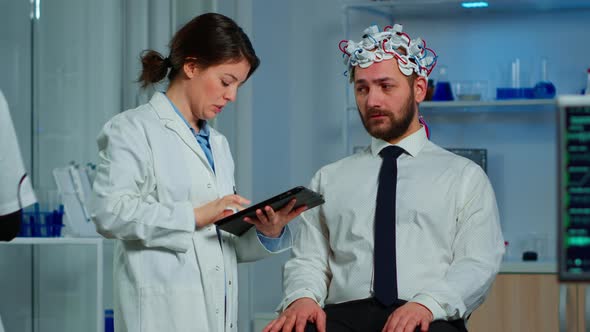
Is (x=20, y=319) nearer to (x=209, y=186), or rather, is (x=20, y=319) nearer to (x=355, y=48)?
(x=209, y=186)

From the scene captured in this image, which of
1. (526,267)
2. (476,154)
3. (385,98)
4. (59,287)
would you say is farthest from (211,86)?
(476,154)

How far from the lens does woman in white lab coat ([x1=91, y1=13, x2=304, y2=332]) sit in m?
2.08

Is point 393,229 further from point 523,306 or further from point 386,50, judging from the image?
point 523,306

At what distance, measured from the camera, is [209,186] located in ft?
7.31

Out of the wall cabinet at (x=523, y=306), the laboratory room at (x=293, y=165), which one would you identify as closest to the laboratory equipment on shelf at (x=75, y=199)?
the laboratory room at (x=293, y=165)

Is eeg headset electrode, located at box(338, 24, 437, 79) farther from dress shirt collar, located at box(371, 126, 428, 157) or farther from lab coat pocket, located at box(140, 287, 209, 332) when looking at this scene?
lab coat pocket, located at box(140, 287, 209, 332)

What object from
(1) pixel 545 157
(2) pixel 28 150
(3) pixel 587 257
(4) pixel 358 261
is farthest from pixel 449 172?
(1) pixel 545 157

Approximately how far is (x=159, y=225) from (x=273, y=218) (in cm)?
28

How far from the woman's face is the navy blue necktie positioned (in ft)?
1.50

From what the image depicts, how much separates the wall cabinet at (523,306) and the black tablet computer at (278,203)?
1873 mm

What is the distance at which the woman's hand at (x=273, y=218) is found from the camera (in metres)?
2.13

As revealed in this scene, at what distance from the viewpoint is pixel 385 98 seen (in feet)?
7.72

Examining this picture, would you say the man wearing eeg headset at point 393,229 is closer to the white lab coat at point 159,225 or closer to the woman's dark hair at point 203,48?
the white lab coat at point 159,225

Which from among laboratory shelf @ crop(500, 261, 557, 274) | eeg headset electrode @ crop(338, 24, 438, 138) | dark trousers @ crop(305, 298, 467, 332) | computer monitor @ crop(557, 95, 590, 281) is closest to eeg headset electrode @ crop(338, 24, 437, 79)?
eeg headset electrode @ crop(338, 24, 438, 138)
